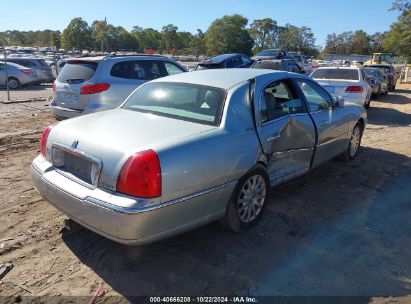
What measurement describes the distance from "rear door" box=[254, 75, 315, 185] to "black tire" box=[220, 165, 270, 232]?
0.23 metres

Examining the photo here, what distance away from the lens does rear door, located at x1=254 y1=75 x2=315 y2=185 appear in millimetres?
4180

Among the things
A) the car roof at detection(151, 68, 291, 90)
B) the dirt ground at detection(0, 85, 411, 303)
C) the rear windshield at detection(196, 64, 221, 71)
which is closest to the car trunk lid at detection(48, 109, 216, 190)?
the car roof at detection(151, 68, 291, 90)

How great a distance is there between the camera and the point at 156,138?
3.34 m

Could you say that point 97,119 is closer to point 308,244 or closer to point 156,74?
point 308,244

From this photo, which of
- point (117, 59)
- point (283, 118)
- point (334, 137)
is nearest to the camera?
point (283, 118)

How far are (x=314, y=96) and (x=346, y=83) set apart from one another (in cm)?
674

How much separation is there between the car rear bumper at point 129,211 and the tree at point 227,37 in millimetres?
99234

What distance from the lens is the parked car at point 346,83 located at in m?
11.4

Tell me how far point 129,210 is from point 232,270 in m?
1.07

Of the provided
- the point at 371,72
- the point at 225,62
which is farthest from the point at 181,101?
the point at 371,72

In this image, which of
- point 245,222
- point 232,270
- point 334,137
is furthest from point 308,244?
point 334,137

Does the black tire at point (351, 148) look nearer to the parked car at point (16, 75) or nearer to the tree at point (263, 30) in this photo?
the parked car at point (16, 75)

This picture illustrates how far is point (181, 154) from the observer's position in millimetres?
3227

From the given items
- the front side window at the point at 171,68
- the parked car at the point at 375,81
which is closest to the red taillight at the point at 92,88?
the front side window at the point at 171,68
